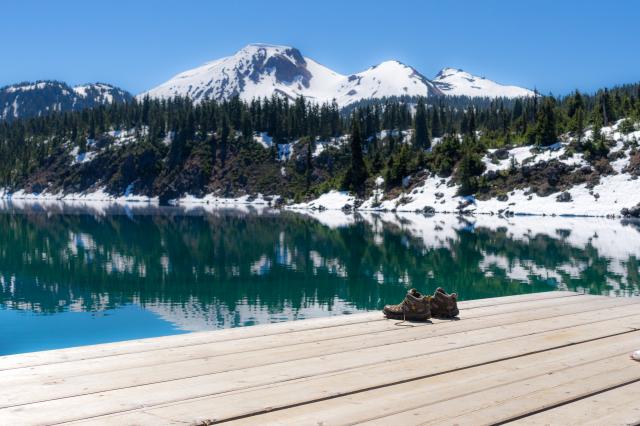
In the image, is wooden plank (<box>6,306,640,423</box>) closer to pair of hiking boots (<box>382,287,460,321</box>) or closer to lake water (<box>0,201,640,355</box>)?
pair of hiking boots (<box>382,287,460,321</box>)

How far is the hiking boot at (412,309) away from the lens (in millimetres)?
8844

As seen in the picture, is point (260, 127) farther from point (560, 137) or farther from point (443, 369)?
point (443, 369)

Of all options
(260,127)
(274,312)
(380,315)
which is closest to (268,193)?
(260,127)

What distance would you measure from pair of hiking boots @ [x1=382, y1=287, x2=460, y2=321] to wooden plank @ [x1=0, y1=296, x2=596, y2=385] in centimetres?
20

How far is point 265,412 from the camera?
513cm

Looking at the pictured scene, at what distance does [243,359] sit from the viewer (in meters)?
6.79

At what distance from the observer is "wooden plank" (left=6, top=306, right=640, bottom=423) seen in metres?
5.20

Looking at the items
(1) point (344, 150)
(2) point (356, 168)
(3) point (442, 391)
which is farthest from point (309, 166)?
(3) point (442, 391)

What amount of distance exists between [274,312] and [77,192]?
612ft

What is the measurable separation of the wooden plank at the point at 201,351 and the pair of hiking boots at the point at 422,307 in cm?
20

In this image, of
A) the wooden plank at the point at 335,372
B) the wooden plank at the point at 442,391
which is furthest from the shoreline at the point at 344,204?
the wooden plank at the point at 442,391

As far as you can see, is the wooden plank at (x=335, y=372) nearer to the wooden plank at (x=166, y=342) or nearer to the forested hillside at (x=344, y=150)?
the wooden plank at (x=166, y=342)

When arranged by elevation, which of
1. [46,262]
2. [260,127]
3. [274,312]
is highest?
[260,127]

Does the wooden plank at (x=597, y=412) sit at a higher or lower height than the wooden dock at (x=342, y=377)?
lower
